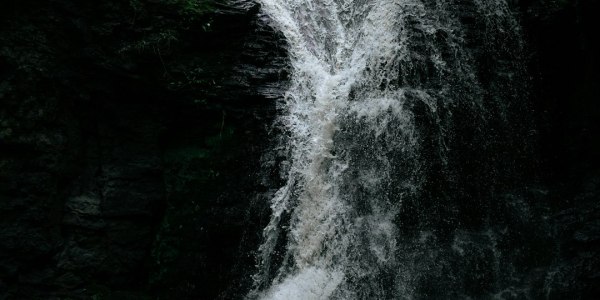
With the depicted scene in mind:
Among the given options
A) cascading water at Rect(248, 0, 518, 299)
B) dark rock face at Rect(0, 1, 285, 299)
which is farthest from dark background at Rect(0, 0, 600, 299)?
cascading water at Rect(248, 0, 518, 299)

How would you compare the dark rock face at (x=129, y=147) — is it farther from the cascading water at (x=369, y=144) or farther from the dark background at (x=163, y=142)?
the cascading water at (x=369, y=144)

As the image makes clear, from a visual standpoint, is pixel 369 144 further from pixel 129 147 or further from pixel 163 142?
pixel 129 147

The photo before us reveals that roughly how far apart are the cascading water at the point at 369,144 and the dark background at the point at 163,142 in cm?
33

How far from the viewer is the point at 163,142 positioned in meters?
5.61

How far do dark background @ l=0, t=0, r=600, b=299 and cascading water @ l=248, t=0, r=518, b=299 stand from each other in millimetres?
325

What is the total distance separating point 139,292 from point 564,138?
571 cm

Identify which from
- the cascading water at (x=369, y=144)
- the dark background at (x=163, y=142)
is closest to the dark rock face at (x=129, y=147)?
the dark background at (x=163, y=142)

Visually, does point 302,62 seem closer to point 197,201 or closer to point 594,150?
point 197,201

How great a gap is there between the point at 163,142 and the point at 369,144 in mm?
2614

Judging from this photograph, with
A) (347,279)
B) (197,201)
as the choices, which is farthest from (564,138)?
(197,201)

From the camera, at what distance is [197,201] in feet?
17.5

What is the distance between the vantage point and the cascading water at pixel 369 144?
4.86 metres

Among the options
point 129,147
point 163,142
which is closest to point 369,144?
point 163,142

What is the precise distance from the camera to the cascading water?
A: 4.86 meters
